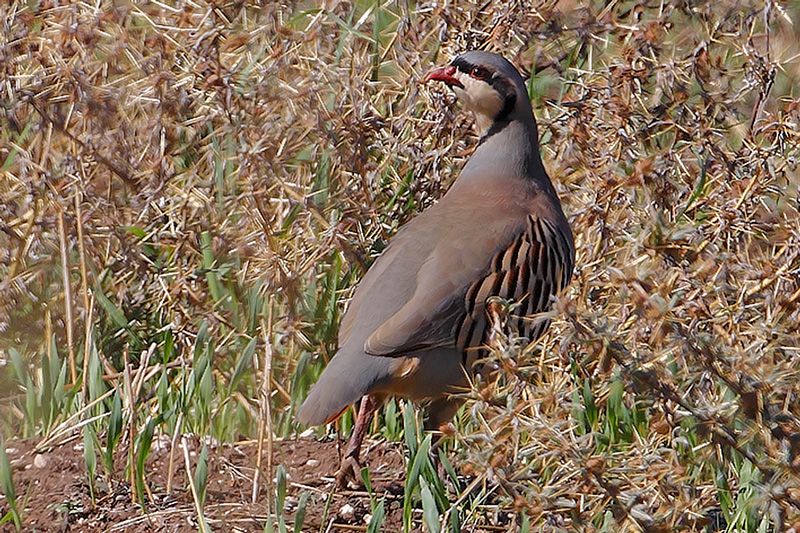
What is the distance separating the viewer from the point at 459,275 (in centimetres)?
381

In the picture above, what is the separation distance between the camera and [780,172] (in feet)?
13.2

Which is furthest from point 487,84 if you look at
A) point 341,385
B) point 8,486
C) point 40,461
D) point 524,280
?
point 8,486

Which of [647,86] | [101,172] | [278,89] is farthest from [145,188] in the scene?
[647,86]

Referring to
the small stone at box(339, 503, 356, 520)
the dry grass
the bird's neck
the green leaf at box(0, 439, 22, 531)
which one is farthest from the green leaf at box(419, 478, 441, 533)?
the bird's neck

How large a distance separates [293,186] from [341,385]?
966 millimetres

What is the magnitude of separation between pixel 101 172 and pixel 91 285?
34cm

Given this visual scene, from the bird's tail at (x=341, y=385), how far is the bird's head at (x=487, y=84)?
0.86 m

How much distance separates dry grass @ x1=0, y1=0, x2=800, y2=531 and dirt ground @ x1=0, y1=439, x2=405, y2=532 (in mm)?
104

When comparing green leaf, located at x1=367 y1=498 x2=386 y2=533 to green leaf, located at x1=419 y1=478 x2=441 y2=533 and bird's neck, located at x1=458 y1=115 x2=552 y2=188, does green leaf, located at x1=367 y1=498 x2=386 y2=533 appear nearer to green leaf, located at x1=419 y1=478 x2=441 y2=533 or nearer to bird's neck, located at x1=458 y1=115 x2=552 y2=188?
green leaf, located at x1=419 y1=478 x2=441 y2=533

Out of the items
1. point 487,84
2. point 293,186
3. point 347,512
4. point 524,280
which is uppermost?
point 487,84

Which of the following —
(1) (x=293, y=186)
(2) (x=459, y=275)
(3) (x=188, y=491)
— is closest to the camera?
(3) (x=188, y=491)

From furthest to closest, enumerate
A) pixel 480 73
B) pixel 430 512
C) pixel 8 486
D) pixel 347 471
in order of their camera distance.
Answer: pixel 480 73 → pixel 347 471 → pixel 8 486 → pixel 430 512

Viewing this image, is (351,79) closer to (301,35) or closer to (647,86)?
(301,35)

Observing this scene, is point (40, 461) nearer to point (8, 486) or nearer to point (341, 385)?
point (8, 486)
